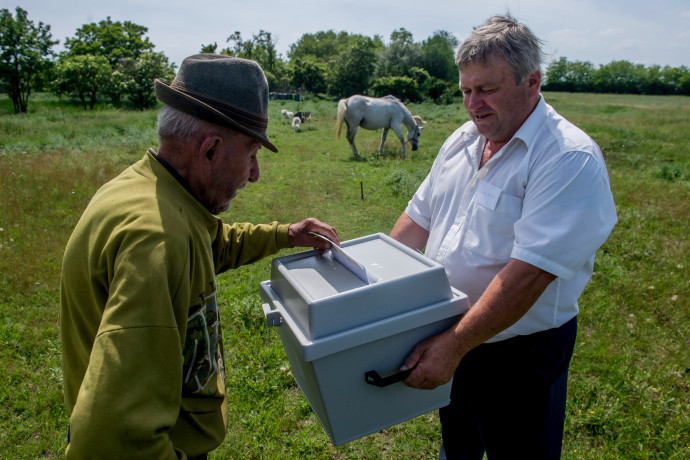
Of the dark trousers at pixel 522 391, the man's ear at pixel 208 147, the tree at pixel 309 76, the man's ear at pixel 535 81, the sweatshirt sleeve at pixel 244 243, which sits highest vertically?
the tree at pixel 309 76

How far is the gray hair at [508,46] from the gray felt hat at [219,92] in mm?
1007

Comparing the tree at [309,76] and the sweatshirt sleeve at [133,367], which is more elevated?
the tree at [309,76]

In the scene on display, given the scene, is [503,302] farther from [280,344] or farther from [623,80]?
[623,80]

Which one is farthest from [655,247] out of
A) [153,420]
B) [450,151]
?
[153,420]

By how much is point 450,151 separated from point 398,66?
2179 inches

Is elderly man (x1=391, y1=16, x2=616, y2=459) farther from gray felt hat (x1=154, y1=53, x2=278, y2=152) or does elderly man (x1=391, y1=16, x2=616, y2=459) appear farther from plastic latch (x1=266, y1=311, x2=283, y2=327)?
gray felt hat (x1=154, y1=53, x2=278, y2=152)

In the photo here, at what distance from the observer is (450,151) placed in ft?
7.58

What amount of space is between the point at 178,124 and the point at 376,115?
543 inches

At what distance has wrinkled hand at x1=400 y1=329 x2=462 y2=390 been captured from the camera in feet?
5.17

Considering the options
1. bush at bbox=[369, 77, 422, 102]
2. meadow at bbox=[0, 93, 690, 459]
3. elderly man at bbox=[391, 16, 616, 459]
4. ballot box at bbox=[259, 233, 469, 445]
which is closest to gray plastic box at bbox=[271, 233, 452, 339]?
ballot box at bbox=[259, 233, 469, 445]

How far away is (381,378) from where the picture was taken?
1.51 meters

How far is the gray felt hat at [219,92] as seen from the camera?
1312 mm

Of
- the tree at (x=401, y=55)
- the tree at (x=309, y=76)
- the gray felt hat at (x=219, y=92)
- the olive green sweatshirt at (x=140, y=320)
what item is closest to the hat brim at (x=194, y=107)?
the gray felt hat at (x=219, y=92)

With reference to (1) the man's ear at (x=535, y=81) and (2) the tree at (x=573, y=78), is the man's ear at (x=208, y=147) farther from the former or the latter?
(2) the tree at (x=573, y=78)
